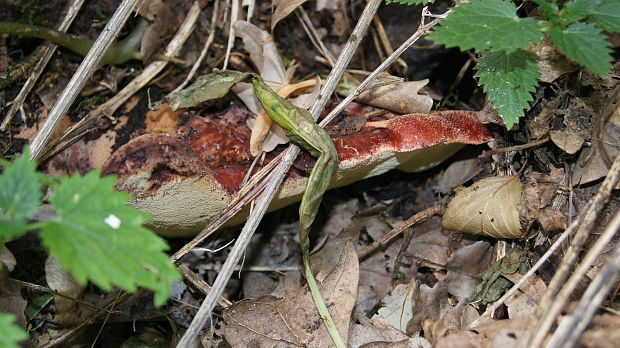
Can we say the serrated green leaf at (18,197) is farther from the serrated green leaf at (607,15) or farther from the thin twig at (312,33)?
the serrated green leaf at (607,15)

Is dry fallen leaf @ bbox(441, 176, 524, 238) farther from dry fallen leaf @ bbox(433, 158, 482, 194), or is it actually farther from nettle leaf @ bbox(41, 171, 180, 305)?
nettle leaf @ bbox(41, 171, 180, 305)

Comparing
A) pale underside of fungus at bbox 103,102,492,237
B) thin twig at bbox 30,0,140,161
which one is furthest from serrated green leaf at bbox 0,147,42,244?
thin twig at bbox 30,0,140,161

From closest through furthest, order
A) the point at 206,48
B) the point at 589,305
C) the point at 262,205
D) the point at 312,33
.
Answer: the point at 589,305
the point at 262,205
the point at 206,48
the point at 312,33

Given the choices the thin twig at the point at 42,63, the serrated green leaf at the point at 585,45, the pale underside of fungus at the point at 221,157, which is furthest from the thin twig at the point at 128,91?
the serrated green leaf at the point at 585,45

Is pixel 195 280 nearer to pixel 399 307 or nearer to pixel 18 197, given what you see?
pixel 399 307

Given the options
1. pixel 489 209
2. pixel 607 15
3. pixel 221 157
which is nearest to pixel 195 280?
pixel 221 157

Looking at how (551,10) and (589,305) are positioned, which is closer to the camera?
(589,305)
